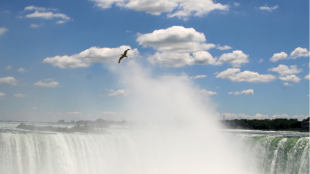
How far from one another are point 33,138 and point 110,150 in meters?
6.28

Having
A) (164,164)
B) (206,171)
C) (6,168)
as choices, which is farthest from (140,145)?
(6,168)

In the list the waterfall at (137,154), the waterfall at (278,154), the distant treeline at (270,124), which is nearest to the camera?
the waterfall at (137,154)

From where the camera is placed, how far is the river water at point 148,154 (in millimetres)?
18281

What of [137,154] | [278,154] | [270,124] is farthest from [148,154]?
[270,124]

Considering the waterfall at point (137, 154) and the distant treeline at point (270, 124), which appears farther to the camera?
the distant treeline at point (270, 124)

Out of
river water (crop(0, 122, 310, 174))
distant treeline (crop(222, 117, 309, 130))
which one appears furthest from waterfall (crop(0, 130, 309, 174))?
distant treeline (crop(222, 117, 309, 130))

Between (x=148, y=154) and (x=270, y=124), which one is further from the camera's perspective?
(x=270, y=124)

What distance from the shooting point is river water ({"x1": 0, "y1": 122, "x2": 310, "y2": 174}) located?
18281mm

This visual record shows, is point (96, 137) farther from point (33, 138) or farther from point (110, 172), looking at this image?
point (33, 138)

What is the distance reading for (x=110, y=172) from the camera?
2186cm

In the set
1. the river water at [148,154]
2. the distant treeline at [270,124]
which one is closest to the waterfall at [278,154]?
the river water at [148,154]

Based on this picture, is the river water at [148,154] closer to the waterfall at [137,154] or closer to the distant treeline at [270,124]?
the waterfall at [137,154]

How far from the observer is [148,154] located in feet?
83.4

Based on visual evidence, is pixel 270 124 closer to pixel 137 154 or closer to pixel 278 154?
pixel 278 154
